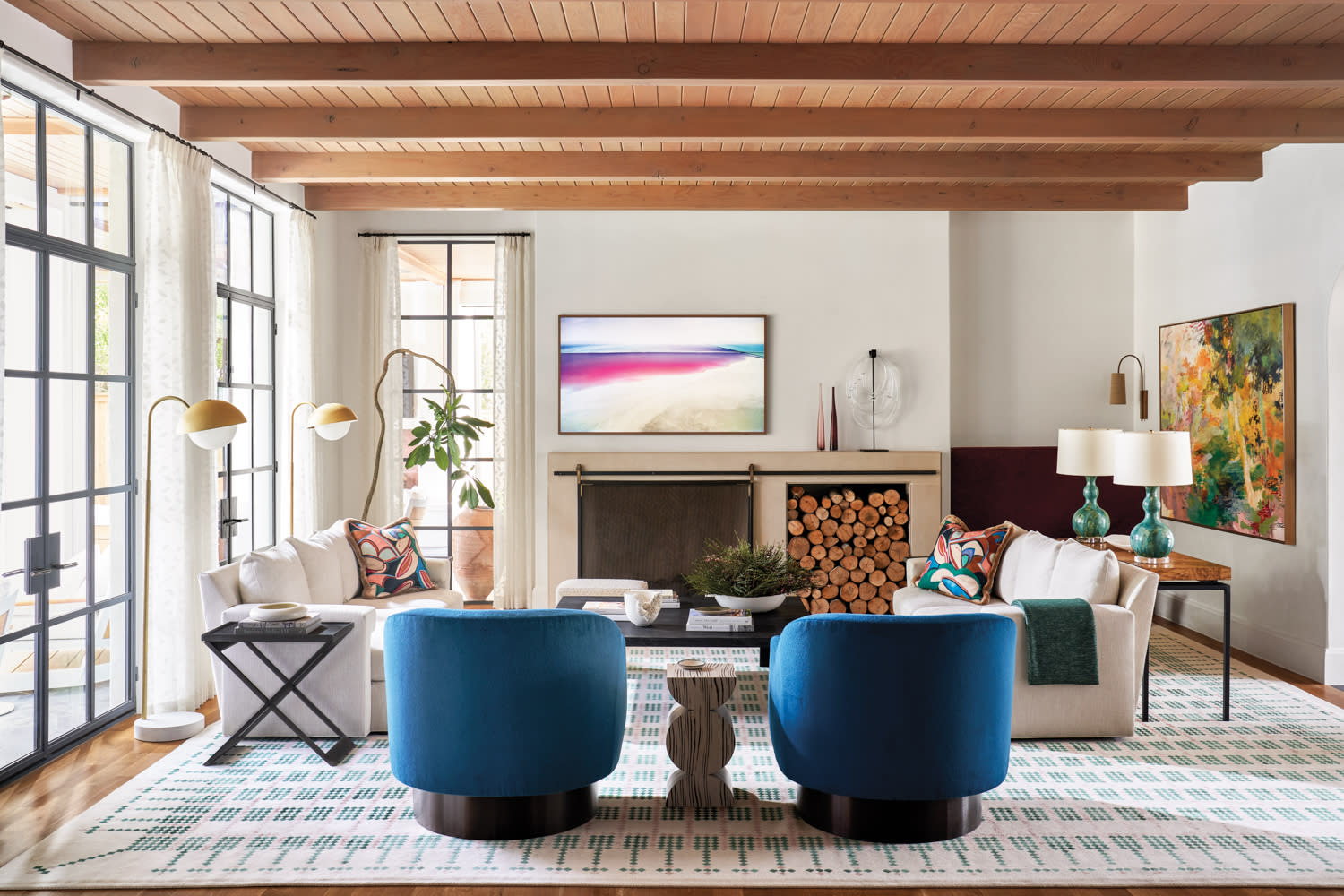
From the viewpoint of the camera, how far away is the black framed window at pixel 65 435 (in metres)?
3.73

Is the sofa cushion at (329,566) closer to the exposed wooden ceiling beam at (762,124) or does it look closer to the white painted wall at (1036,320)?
the exposed wooden ceiling beam at (762,124)

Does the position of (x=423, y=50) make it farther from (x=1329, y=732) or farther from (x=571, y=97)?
(x=1329, y=732)

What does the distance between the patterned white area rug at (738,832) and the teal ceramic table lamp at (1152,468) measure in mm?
1078

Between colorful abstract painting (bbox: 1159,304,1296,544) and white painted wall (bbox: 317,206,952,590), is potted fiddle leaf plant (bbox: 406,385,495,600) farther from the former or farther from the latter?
colorful abstract painting (bbox: 1159,304,1296,544)

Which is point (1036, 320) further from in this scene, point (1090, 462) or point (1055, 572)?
point (1055, 572)

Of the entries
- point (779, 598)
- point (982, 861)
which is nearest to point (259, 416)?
point (779, 598)

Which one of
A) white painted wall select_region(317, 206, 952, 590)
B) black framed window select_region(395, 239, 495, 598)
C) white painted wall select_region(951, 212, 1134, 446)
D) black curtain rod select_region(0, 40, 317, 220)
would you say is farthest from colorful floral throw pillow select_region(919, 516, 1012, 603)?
black curtain rod select_region(0, 40, 317, 220)

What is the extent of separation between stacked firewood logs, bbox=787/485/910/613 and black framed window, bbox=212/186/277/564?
3.41 meters

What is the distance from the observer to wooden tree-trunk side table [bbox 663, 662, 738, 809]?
3354 millimetres

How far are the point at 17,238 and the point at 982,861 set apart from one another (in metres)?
4.04

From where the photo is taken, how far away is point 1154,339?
6.95m

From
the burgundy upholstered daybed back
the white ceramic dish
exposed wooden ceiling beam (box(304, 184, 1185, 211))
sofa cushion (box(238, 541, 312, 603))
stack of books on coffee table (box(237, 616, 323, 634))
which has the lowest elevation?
stack of books on coffee table (box(237, 616, 323, 634))

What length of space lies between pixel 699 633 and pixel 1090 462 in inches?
105

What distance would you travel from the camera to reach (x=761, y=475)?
6723 millimetres
